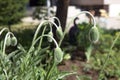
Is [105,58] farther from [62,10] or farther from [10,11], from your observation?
[10,11]

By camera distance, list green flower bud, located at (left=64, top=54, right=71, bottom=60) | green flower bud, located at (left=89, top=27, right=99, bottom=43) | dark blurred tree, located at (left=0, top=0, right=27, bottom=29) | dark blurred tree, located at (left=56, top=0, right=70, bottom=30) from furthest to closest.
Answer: dark blurred tree, located at (left=0, top=0, right=27, bottom=29)
dark blurred tree, located at (left=56, top=0, right=70, bottom=30)
green flower bud, located at (left=64, top=54, right=71, bottom=60)
green flower bud, located at (left=89, top=27, right=99, bottom=43)

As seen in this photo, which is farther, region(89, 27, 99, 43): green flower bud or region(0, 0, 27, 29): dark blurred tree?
region(0, 0, 27, 29): dark blurred tree

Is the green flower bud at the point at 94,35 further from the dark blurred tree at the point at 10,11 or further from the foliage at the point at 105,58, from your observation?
the dark blurred tree at the point at 10,11

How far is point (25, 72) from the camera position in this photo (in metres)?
3.67

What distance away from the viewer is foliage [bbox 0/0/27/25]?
16.9 meters

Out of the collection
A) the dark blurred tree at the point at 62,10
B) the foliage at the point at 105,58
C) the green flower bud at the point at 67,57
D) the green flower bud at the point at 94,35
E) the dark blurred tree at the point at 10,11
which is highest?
the green flower bud at the point at 94,35

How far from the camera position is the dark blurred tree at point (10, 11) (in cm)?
1686

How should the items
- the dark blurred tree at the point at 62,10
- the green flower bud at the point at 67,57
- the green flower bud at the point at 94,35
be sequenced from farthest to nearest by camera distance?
the dark blurred tree at the point at 62,10, the green flower bud at the point at 67,57, the green flower bud at the point at 94,35

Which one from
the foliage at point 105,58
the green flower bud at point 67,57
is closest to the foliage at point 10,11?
the foliage at point 105,58

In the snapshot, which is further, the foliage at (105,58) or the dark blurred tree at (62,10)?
the dark blurred tree at (62,10)

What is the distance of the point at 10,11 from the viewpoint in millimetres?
17109

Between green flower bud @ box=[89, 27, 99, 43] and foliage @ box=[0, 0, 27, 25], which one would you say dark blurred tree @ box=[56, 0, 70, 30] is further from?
foliage @ box=[0, 0, 27, 25]

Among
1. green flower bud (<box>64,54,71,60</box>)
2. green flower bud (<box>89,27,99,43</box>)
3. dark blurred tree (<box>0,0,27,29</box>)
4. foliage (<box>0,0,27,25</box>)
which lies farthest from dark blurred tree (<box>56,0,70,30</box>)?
foliage (<box>0,0,27,25</box>)

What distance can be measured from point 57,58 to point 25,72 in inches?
27.8
